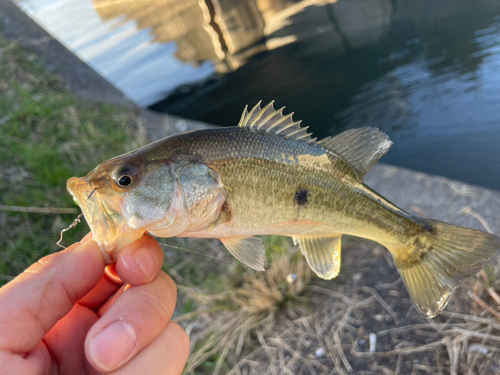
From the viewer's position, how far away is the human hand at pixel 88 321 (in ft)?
4.06

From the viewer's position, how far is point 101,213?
1.37 meters

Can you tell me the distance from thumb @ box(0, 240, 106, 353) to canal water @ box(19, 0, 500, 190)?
12.1 ft

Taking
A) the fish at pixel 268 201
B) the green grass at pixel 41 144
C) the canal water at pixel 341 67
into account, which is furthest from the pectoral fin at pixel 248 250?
the canal water at pixel 341 67

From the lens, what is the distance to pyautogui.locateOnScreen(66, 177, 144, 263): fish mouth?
1353 millimetres

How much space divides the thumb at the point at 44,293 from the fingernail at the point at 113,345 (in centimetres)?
29

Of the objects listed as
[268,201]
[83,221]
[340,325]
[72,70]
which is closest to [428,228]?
[268,201]

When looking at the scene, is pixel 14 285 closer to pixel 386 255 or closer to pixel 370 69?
pixel 386 255

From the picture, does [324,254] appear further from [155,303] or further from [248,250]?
[155,303]

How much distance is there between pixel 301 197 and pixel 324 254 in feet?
1.26

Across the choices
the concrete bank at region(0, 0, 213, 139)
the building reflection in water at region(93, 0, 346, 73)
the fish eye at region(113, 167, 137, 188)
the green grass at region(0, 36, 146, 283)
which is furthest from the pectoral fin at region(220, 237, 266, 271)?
the building reflection in water at region(93, 0, 346, 73)

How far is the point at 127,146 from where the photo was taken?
176 inches

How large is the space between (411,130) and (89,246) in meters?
4.04

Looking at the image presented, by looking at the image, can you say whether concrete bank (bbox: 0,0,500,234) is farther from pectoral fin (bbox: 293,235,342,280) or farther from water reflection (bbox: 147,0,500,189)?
pectoral fin (bbox: 293,235,342,280)

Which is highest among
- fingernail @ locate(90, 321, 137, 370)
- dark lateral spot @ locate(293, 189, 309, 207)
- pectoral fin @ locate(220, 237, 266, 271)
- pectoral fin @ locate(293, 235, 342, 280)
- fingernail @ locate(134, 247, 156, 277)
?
fingernail @ locate(134, 247, 156, 277)
